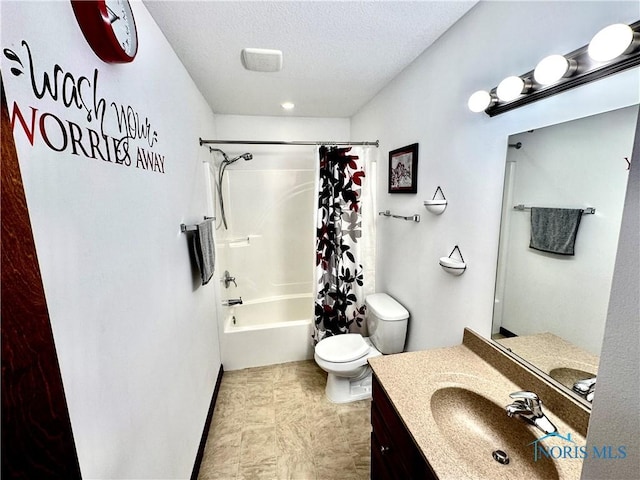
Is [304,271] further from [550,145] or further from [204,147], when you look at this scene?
[550,145]

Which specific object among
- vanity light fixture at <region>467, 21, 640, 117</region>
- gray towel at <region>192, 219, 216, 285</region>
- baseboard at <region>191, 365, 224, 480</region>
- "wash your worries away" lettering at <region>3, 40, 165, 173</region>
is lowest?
baseboard at <region>191, 365, 224, 480</region>

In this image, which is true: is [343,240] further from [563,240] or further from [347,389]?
[563,240]

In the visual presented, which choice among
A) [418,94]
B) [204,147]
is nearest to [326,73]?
[418,94]

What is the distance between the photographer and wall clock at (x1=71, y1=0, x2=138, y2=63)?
0.74 m

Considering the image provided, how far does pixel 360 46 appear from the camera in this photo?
158cm

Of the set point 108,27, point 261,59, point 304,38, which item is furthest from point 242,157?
point 108,27

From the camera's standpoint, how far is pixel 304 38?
1.49 meters

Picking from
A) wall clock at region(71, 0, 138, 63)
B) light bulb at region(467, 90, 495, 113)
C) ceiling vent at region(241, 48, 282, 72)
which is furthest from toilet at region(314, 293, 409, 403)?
wall clock at region(71, 0, 138, 63)

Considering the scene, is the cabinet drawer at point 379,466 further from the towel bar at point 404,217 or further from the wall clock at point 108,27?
the wall clock at point 108,27

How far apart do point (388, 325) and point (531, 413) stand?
1.11 metres

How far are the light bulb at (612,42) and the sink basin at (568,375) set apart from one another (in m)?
0.98

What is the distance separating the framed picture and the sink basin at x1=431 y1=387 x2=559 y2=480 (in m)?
1.25

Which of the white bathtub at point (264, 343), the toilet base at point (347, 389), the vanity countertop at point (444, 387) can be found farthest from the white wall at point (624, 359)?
the white bathtub at point (264, 343)

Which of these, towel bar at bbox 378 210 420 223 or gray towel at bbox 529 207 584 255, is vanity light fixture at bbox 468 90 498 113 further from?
towel bar at bbox 378 210 420 223
